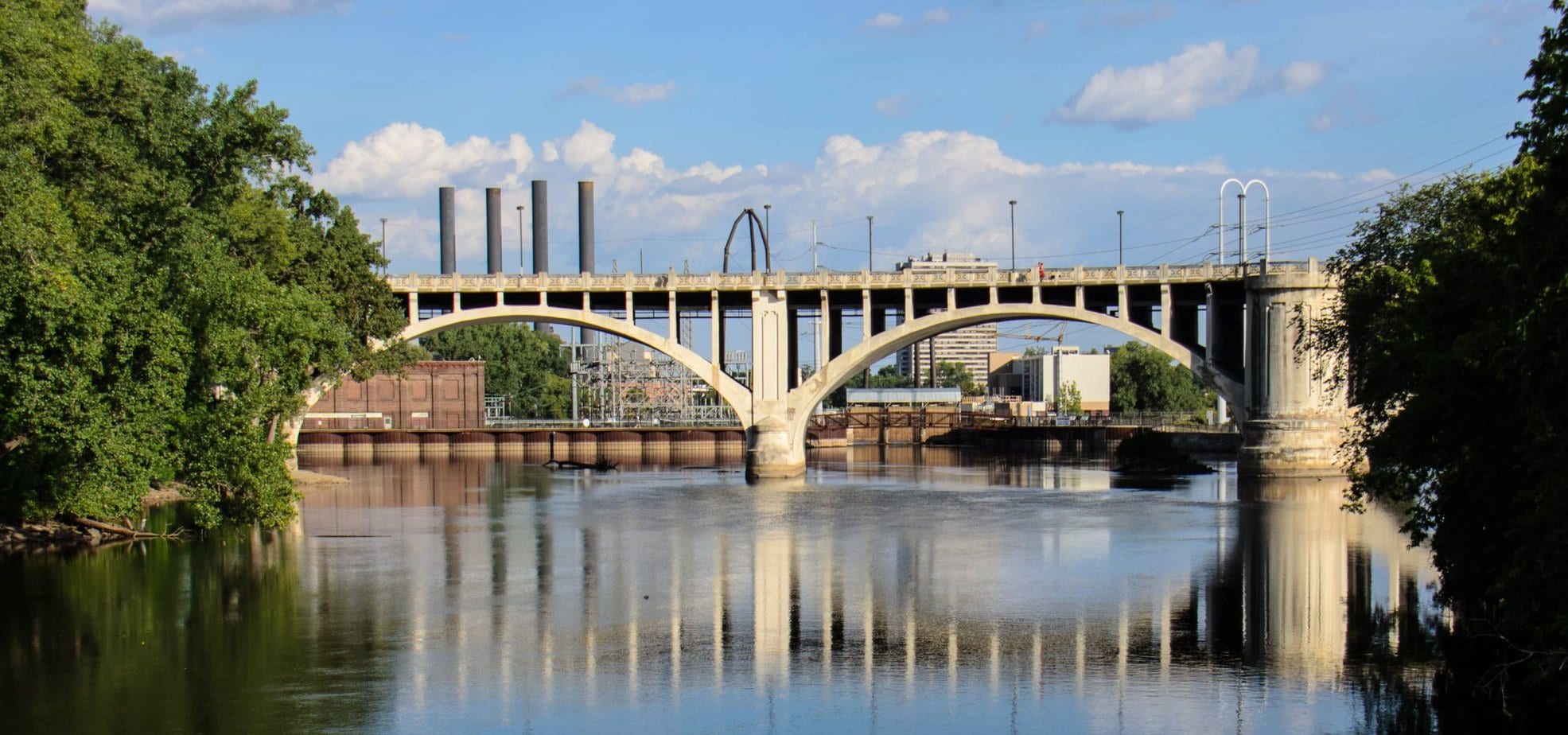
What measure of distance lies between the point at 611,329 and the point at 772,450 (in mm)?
9768

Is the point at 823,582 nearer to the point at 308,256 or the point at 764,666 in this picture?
the point at 764,666

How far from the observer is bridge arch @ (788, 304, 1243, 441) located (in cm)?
6894

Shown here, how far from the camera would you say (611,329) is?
73.7 meters

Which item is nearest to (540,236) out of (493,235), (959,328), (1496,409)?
(493,235)

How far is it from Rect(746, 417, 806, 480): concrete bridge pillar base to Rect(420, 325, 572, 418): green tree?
77425 mm

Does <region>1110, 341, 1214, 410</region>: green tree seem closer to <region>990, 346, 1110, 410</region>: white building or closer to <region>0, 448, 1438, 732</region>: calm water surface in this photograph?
<region>990, 346, 1110, 410</region>: white building

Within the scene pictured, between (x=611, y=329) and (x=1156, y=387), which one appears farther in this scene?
(x=1156, y=387)

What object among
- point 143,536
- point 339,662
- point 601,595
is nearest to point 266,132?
point 143,536

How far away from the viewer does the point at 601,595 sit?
111 feet

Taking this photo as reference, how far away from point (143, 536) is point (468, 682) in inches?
903

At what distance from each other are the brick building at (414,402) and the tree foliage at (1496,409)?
94.0 meters

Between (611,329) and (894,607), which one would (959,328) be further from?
(894,607)

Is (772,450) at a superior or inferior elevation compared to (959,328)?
inferior

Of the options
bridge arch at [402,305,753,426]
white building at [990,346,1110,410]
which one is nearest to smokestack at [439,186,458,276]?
bridge arch at [402,305,753,426]
